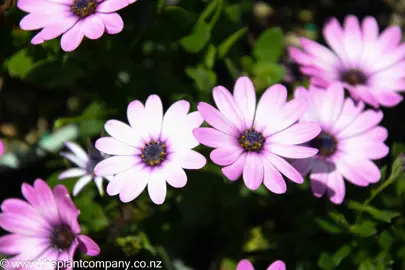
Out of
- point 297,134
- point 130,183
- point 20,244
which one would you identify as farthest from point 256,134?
point 20,244

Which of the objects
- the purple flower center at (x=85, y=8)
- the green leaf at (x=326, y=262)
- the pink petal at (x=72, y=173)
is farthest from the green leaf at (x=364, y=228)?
the purple flower center at (x=85, y=8)

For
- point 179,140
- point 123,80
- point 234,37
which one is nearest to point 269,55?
point 234,37

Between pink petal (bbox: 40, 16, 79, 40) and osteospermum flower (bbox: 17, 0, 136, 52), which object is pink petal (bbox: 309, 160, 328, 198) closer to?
osteospermum flower (bbox: 17, 0, 136, 52)

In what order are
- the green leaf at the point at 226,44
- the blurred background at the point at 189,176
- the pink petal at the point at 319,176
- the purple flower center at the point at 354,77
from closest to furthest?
the pink petal at the point at 319,176, the blurred background at the point at 189,176, the green leaf at the point at 226,44, the purple flower center at the point at 354,77

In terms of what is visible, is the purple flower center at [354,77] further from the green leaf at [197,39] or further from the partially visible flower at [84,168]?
the partially visible flower at [84,168]

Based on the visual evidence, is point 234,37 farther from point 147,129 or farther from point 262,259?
point 262,259
